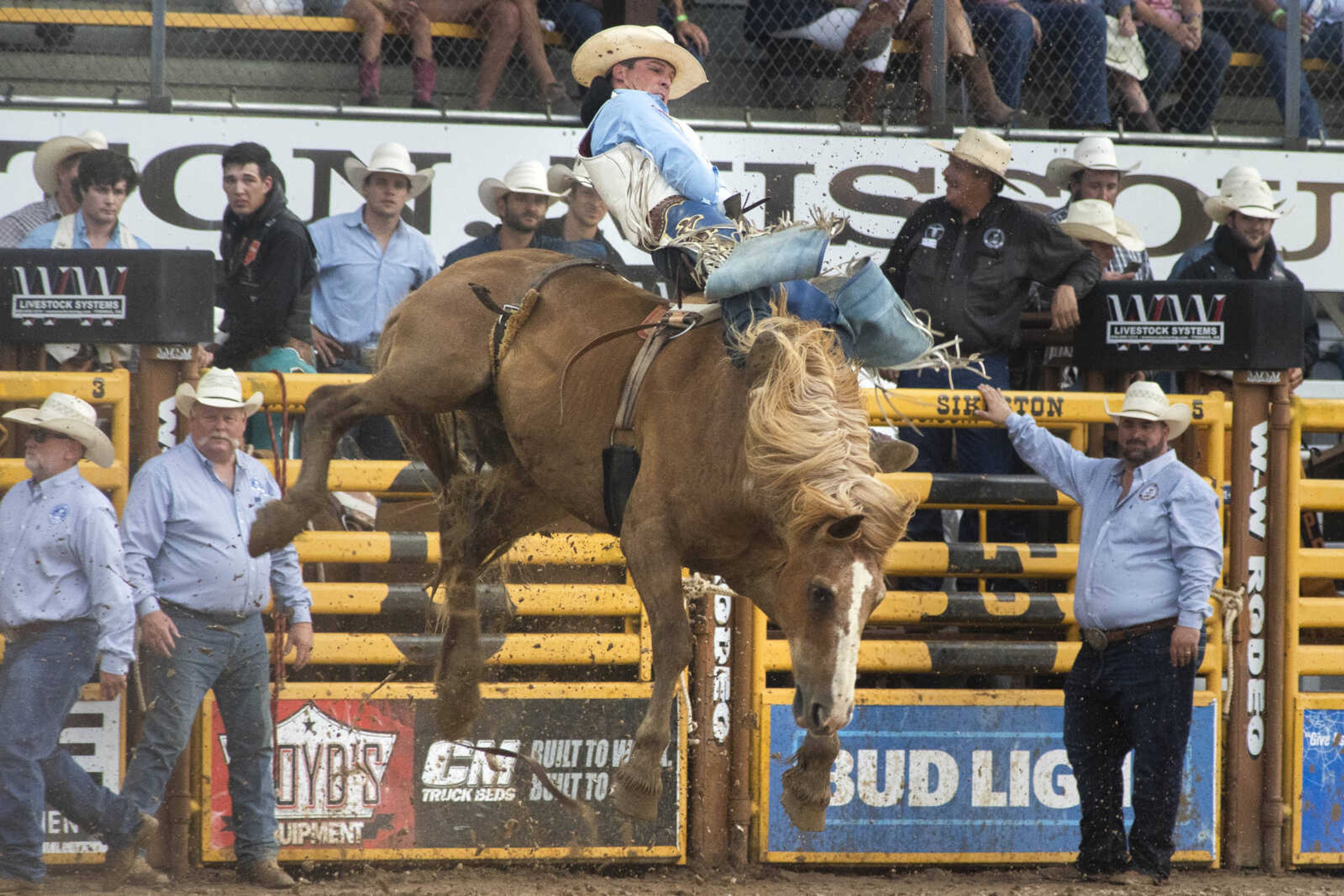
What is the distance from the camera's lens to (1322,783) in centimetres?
654

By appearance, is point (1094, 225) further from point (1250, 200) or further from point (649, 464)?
point (649, 464)

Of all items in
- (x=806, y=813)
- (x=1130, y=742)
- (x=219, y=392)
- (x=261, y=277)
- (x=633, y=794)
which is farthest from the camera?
(x=261, y=277)

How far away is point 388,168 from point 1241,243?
13.3 feet

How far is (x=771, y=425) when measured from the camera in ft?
12.9

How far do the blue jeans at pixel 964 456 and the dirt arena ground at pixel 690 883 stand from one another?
1.26m

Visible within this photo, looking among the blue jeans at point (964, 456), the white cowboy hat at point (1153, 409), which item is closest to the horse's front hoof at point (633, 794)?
the blue jeans at point (964, 456)

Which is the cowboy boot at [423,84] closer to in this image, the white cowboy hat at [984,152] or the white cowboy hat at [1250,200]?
the white cowboy hat at [984,152]

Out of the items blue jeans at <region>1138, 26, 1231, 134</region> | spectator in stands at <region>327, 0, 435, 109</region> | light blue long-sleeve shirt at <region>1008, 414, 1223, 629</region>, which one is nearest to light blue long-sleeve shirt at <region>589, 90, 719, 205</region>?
light blue long-sleeve shirt at <region>1008, 414, 1223, 629</region>

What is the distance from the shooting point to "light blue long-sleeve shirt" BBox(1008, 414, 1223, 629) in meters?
6.06

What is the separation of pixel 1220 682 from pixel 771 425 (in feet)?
11.4

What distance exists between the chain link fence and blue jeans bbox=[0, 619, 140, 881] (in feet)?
10.4

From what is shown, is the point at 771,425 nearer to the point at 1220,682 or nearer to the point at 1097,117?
the point at 1220,682

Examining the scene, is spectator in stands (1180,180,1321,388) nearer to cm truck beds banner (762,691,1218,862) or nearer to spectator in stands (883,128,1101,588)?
spectator in stands (883,128,1101,588)

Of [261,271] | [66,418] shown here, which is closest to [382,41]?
[261,271]
